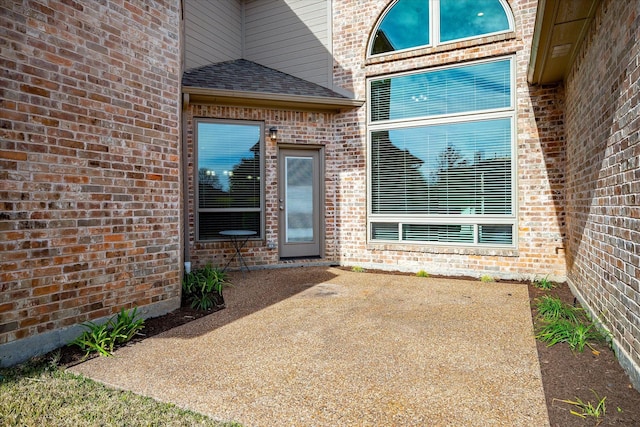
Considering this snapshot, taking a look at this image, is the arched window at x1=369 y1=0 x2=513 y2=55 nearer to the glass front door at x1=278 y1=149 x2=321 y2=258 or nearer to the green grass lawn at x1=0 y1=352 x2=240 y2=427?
the glass front door at x1=278 y1=149 x2=321 y2=258

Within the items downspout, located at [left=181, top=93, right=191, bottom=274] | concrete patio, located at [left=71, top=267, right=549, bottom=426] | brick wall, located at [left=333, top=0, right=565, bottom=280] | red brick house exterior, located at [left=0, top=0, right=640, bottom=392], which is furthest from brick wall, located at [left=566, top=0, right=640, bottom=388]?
downspout, located at [left=181, top=93, right=191, bottom=274]

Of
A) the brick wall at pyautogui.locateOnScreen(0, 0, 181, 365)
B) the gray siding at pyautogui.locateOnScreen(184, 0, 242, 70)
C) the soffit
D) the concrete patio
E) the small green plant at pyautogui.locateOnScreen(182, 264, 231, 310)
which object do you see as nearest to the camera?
the concrete patio

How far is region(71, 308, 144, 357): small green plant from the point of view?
9.66 feet

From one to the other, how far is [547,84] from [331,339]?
188 inches

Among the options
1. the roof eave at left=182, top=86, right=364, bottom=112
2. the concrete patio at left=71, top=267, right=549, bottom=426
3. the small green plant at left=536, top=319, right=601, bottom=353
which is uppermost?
the roof eave at left=182, top=86, right=364, bottom=112

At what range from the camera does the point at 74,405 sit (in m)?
2.11

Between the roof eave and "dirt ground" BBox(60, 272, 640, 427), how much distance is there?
3.93 meters

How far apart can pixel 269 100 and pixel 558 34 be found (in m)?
4.12

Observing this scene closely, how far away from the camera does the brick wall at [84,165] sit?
268 centimetres

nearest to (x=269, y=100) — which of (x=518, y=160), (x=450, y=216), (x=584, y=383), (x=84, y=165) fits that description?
(x=450, y=216)

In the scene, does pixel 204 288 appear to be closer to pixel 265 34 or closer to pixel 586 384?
pixel 586 384

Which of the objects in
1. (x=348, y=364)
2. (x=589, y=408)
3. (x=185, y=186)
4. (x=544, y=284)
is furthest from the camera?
(x=185, y=186)

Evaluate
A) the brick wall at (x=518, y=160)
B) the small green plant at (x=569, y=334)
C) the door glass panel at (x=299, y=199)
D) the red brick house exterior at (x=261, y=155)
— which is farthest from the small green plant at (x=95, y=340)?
the brick wall at (x=518, y=160)

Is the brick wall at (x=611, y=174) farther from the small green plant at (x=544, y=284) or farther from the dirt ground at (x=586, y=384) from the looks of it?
the small green plant at (x=544, y=284)
